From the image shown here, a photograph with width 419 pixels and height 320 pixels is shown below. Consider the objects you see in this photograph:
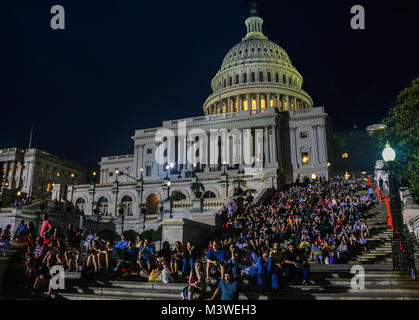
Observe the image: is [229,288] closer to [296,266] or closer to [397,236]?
[296,266]

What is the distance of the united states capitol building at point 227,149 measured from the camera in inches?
1944

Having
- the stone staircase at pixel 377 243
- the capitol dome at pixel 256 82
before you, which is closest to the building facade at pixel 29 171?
the capitol dome at pixel 256 82

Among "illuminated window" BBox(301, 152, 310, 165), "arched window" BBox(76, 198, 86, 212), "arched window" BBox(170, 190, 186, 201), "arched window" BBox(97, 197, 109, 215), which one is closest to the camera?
"arched window" BBox(170, 190, 186, 201)

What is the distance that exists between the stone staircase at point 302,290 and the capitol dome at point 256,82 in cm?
6927

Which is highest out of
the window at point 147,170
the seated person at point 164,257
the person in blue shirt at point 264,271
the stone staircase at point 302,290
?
the window at point 147,170

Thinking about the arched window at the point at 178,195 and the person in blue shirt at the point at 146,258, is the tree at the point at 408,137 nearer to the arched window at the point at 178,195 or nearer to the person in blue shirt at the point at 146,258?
the person in blue shirt at the point at 146,258

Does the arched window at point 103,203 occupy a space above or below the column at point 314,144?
below

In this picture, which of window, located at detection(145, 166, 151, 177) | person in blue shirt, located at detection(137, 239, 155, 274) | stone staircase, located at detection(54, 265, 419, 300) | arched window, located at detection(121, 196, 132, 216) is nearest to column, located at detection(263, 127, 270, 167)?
window, located at detection(145, 166, 151, 177)

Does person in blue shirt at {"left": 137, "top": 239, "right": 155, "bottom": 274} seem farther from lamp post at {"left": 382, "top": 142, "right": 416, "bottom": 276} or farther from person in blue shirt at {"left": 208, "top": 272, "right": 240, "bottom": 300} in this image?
lamp post at {"left": 382, "top": 142, "right": 416, "bottom": 276}

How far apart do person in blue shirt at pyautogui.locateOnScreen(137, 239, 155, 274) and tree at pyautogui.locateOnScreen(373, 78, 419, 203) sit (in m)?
18.3

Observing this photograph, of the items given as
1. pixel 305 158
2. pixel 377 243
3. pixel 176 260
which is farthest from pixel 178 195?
pixel 176 260

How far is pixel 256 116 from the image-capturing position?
6662 centimetres

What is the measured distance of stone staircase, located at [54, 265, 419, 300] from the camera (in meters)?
10.3

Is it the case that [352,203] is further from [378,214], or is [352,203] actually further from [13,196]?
[13,196]
